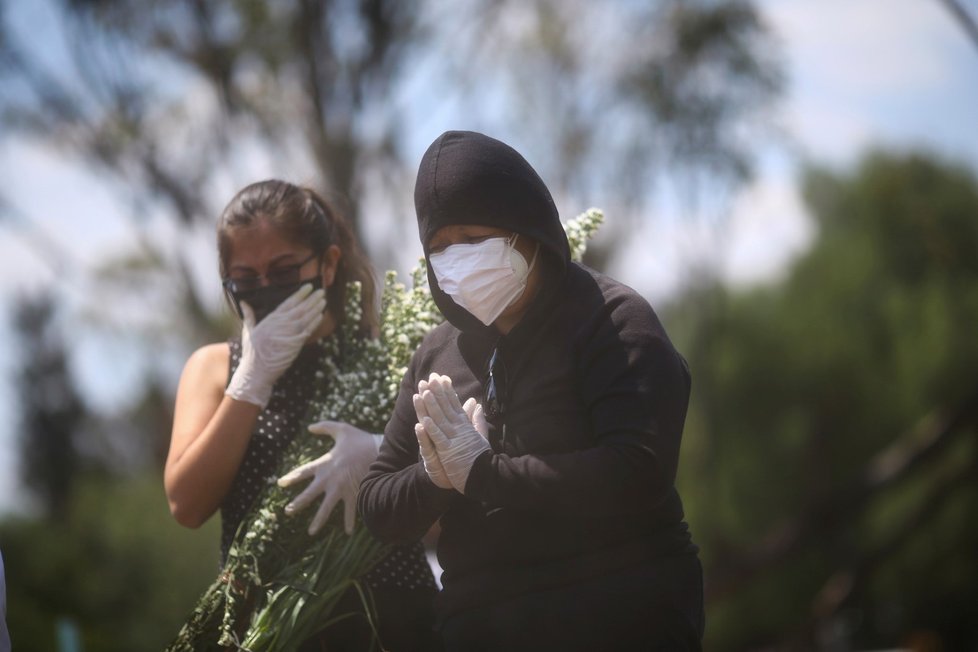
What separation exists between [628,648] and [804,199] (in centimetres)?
2331

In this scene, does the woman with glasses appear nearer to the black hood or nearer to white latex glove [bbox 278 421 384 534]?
white latex glove [bbox 278 421 384 534]

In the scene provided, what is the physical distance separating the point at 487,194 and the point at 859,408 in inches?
772

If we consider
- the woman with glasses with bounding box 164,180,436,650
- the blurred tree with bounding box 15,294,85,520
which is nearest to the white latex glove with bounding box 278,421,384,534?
the woman with glasses with bounding box 164,180,436,650

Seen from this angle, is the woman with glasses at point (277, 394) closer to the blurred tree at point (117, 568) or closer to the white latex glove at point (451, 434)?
the white latex glove at point (451, 434)

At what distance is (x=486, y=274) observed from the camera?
7.01 feet

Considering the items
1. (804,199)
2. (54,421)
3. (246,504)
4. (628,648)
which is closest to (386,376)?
(246,504)

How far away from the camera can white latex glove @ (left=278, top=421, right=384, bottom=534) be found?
2.57 m

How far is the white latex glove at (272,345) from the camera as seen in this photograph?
2.71 m

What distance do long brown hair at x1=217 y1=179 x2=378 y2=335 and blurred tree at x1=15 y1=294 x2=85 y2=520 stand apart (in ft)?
105

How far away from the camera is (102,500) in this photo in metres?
Result: 20.4

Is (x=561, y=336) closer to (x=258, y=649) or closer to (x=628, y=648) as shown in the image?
(x=628, y=648)

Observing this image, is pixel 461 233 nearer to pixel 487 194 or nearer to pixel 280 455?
pixel 487 194

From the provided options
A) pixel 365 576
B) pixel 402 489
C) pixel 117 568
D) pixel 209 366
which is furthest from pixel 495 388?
pixel 117 568

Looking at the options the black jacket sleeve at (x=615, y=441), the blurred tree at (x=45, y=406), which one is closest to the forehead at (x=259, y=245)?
the black jacket sleeve at (x=615, y=441)
